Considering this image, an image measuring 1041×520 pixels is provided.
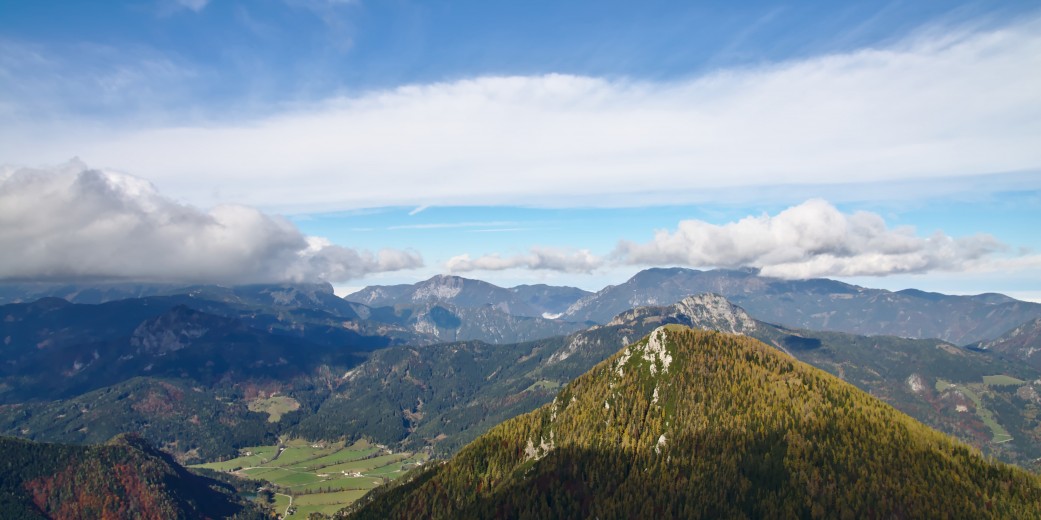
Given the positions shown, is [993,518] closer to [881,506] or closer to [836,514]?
[881,506]

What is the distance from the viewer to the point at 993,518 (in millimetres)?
187500

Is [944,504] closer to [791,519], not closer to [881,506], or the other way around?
[881,506]

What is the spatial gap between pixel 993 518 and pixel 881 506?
32217 millimetres

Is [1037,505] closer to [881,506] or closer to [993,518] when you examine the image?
[993,518]

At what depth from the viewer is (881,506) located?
194875 millimetres

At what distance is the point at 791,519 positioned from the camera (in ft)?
648

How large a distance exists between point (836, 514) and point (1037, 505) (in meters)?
62.5

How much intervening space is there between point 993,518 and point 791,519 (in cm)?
6113

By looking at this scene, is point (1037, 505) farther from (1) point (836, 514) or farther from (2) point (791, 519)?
(2) point (791, 519)

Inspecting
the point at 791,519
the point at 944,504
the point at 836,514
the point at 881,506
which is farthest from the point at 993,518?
the point at 791,519

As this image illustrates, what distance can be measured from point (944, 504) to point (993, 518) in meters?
12.9

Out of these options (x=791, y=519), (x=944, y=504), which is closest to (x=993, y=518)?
(x=944, y=504)

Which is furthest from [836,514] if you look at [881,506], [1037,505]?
[1037,505]

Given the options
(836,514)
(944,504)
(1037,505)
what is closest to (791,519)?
(836,514)
